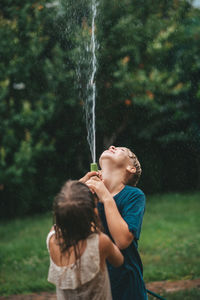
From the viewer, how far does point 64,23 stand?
314 inches

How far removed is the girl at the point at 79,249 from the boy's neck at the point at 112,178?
0.99 feet

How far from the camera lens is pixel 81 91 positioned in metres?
7.46

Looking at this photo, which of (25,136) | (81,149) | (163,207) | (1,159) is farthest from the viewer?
(81,149)

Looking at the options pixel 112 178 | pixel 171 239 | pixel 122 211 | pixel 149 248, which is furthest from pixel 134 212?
pixel 171 239

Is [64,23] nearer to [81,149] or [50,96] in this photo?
[50,96]

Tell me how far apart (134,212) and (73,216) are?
12.0 inches

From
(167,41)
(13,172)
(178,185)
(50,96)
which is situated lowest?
(178,185)

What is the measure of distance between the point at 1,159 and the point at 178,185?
5494 mm

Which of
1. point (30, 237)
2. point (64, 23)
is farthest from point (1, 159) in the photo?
point (64, 23)

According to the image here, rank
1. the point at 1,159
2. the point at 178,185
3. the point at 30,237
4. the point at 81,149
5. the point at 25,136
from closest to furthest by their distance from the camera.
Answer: the point at 30,237, the point at 1,159, the point at 25,136, the point at 81,149, the point at 178,185

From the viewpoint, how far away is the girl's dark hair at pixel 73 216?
4.50ft

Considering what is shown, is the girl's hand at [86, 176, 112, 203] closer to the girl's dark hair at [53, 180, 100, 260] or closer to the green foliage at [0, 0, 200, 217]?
the girl's dark hair at [53, 180, 100, 260]

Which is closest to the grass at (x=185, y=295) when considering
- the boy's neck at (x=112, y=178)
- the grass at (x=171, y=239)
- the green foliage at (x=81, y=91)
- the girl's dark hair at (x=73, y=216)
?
the grass at (x=171, y=239)

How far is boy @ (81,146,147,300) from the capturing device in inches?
59.1
